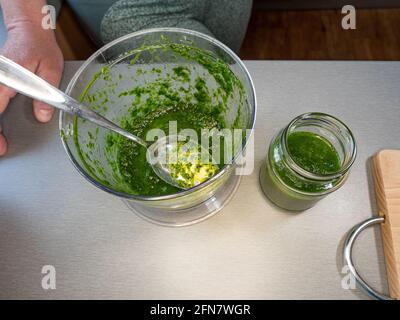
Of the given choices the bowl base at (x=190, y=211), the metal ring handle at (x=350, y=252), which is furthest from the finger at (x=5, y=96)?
the metal ring handle at (x=350, y=252)

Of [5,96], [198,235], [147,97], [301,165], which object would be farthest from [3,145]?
[301,165]

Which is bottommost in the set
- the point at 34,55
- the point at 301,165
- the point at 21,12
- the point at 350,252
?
the point at 350,252

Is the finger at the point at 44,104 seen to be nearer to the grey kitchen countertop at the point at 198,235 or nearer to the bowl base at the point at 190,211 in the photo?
the grey kitchen countertop at the point at 198,235

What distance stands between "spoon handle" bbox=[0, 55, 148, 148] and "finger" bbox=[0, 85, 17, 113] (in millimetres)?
223

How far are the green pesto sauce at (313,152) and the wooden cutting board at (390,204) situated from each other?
4.1 inches

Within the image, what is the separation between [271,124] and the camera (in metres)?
0.66

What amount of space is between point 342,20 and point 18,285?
1.59 meters

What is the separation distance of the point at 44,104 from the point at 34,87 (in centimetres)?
22

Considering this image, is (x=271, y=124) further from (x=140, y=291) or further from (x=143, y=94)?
(x=140, y=291)

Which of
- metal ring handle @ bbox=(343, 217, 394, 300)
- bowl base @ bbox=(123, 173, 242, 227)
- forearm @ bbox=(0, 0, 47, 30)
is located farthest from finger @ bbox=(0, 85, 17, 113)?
metal ring handle @ bbox=(343, 217, 394, 300)

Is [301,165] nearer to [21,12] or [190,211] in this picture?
[190,211]

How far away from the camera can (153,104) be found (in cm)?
66
